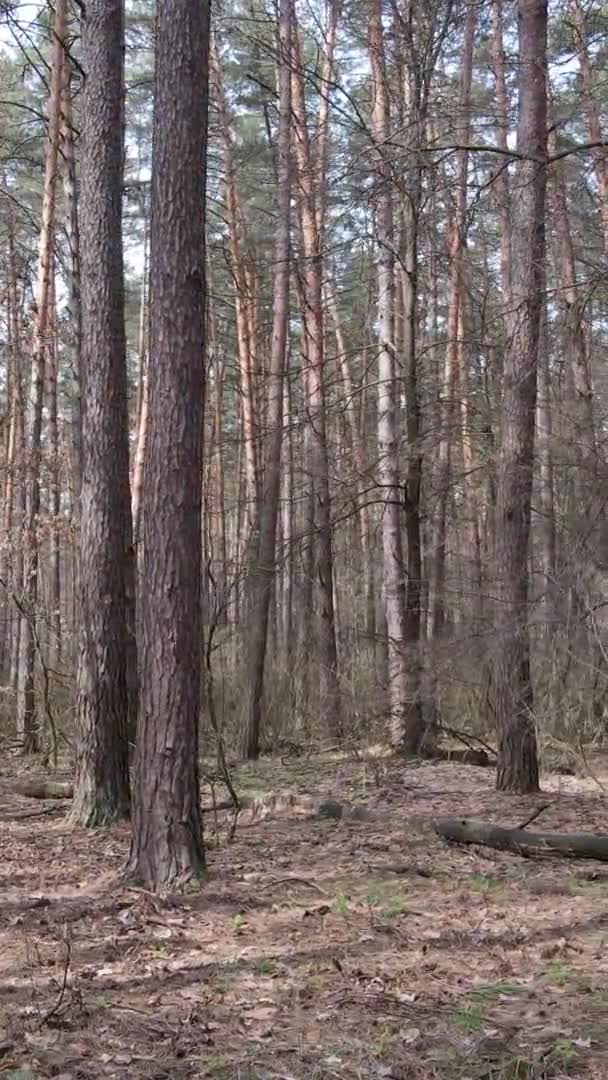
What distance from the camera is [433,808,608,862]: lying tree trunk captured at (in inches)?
234

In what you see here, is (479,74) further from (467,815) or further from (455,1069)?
(455,1069)

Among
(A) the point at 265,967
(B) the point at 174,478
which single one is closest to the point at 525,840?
(A) the point at 265,967

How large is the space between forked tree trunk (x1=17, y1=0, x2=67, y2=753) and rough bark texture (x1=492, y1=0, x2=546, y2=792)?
5.47 m

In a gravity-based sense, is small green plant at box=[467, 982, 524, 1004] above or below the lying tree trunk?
below

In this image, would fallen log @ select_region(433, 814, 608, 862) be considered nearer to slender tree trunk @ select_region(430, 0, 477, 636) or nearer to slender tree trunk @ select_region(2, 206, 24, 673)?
slender tree trunk @ select_region(430, 0, 477, 636)

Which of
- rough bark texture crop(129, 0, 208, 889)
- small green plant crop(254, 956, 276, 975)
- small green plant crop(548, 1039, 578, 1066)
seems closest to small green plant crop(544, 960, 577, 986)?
small green plant crop(548, 1039, 578, 1066)

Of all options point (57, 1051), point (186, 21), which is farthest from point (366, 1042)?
point (186, 21)

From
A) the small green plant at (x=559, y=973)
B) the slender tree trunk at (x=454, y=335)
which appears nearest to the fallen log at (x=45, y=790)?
the slender tree trunk at (x=454, y=335)

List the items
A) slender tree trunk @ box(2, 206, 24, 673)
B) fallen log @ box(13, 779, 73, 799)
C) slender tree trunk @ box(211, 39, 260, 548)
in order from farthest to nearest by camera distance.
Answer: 1. slender tree trunk @ box(211, 39, 260, 548)
2. slender tree trunk @ box(2, 206, 24, 673)
3. fallen log @ box(13, 779, 73, 799)

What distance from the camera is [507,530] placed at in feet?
26.6

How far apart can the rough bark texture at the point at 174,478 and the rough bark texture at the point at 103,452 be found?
174 cm

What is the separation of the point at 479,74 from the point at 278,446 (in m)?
10.1

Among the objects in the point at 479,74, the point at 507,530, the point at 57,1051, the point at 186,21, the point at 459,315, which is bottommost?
the point at 57,1051

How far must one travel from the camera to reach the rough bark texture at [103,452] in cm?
727
